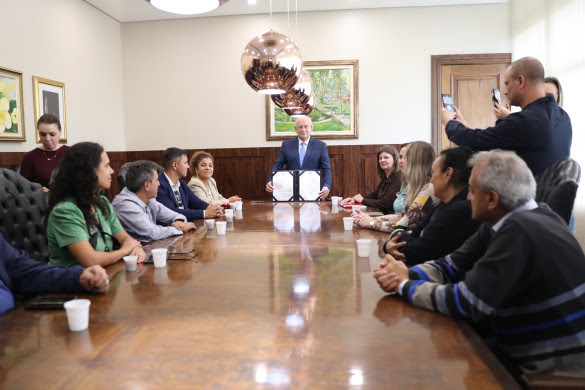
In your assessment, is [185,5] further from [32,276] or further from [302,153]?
[302,153]

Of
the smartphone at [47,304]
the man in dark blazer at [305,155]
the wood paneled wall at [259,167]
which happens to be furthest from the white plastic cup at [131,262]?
the wood paneled wall at [259,167]

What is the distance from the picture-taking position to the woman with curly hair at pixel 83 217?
216 centimetres

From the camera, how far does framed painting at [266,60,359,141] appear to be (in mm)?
6945

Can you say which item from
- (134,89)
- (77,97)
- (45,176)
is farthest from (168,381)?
(134,89)

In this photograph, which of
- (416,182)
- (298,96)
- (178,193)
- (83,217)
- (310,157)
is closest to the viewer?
(83,217)

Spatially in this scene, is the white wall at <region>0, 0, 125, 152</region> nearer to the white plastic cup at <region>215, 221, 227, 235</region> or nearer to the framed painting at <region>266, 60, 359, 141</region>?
the framed painting at <region>266, 60, 359, 141</region>

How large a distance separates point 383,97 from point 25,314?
20.1 feet

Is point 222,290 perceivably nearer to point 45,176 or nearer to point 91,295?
point 91,295

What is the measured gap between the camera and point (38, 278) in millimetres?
1853

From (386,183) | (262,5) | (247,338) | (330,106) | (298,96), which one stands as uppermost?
(262,5)

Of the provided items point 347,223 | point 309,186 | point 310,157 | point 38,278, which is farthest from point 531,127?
point 310,157

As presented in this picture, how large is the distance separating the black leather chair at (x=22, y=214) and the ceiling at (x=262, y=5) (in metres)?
4.32

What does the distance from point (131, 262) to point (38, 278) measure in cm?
37

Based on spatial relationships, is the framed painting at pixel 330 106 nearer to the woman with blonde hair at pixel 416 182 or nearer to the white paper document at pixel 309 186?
the white paper document at pixel 309 186
